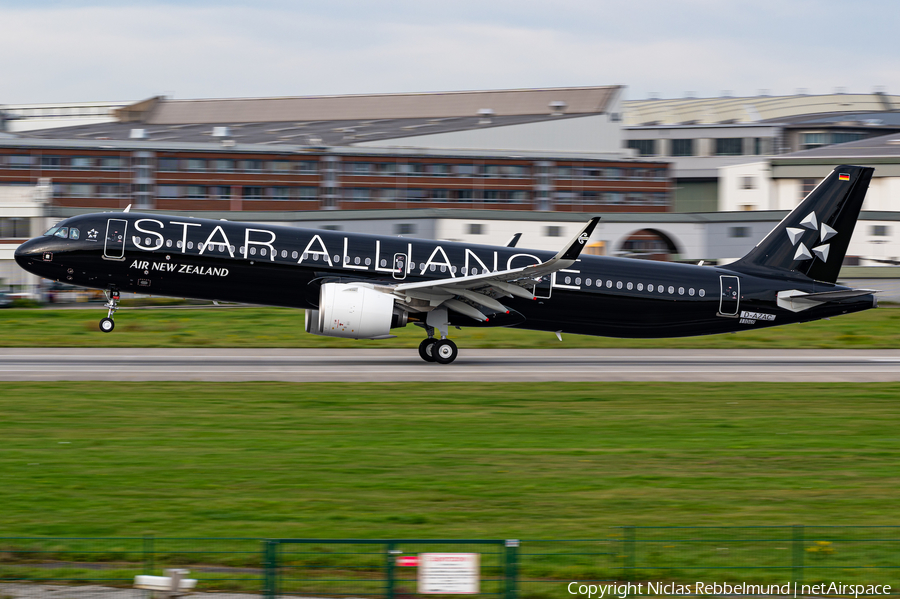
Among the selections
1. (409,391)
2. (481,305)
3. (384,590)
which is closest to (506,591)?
(384,590)

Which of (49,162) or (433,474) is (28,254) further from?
(49,162)

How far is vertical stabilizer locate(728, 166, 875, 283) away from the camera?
36375 millimetres

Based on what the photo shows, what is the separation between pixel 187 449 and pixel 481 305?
51.8ft

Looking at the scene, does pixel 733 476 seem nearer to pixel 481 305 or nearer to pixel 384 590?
pixel 384 590

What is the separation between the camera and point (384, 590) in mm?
9820

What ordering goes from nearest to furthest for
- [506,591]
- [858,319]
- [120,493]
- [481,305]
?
[506,591] < [120,493] < [481,305] < [858,319]

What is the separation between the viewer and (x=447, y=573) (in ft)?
30.2

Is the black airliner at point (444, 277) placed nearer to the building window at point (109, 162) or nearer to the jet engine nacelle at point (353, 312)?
the jet engine nacelle at point (353, 312)

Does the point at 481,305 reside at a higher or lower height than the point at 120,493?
higher

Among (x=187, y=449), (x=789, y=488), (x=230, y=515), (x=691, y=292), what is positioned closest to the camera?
(x=230, y=515)

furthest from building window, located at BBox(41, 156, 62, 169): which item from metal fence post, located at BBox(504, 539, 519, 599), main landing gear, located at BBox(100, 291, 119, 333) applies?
metal fence post, located at BBox(504, 539, 519, 599)

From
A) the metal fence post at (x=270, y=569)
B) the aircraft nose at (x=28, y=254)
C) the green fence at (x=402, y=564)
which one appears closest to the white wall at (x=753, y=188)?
the aircraft nose at (x=28, y=254)

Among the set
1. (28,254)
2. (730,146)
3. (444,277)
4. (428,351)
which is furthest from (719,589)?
(730,146)

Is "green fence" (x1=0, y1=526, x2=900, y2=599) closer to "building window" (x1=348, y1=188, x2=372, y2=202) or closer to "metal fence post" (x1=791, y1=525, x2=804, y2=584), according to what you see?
"metal fence post" (x1=791, y1=525, x2=804, y2=584)
